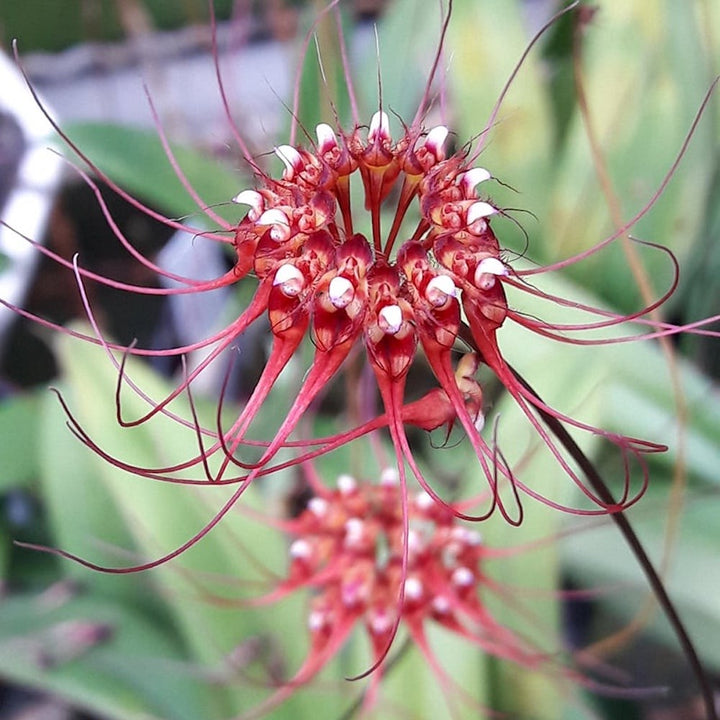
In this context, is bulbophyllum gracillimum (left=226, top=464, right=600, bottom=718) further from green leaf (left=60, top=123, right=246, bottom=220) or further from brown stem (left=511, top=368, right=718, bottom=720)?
green leaf (left=60, top=123, right=246, bottom=220)

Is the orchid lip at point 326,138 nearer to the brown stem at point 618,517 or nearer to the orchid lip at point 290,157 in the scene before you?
the orchid lip at point 290,157

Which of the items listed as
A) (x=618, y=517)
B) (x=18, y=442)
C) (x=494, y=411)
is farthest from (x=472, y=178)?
(x=18, y=442)

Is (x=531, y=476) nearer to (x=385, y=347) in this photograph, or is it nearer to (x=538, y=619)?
(x=538, y=619)

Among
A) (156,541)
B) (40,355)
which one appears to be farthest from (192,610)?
(40,355)

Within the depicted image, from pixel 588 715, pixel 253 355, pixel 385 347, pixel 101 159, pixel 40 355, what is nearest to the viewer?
pixel 385 347

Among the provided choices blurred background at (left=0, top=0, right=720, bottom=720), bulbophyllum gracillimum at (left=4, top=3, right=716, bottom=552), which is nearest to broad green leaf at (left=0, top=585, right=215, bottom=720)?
blurred background at (left=0, top=0, right=720, bottom=720)

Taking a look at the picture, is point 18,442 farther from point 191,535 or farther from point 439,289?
point 439,289

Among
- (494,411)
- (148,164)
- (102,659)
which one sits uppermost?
(148,164)
